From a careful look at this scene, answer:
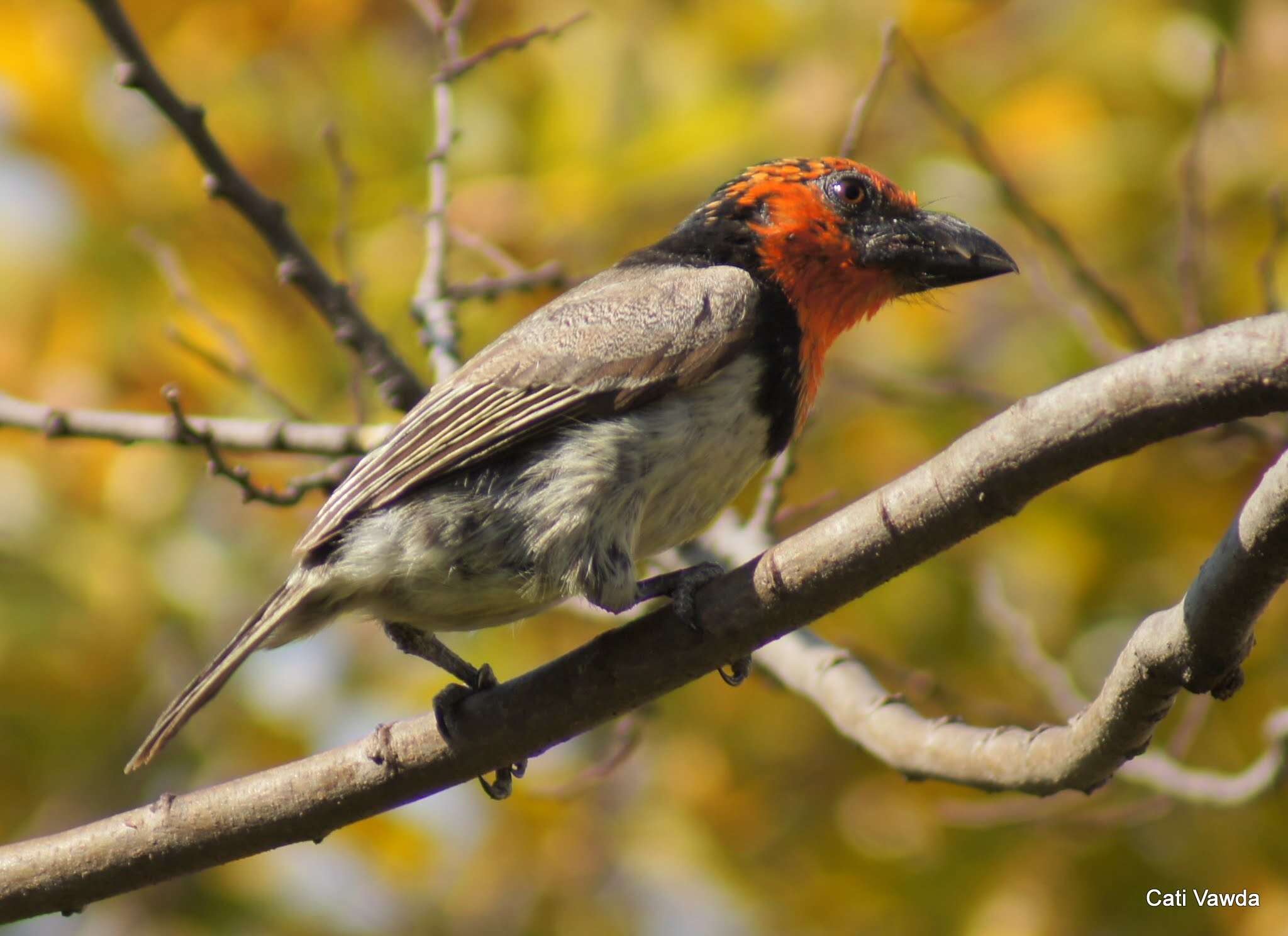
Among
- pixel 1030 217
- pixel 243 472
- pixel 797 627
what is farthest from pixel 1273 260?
pixel 243 472

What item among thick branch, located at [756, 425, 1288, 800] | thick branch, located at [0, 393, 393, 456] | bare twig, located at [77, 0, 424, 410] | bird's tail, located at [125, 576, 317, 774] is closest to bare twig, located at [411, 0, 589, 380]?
bare twig, located at [77, 0, 424, 410]

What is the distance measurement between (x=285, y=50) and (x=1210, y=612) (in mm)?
3785

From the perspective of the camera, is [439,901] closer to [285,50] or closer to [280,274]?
[280,274]

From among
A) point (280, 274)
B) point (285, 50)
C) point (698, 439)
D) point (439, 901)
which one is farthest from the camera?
point (439, 901)

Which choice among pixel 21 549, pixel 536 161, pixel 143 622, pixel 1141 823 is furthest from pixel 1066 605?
pixel 21 549

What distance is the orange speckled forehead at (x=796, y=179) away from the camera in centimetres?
406

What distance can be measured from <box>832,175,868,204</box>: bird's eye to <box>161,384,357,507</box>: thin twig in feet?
4.89

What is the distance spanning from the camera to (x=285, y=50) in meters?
4.98

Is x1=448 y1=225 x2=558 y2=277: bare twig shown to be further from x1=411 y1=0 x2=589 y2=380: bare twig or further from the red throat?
the red throat

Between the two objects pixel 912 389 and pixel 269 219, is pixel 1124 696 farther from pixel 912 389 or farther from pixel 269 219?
pixel 269 219

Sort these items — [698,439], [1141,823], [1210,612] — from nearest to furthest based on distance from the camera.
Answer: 1. [1210,612]
2. [698,439]
3. [1141,823]

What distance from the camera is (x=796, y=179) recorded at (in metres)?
4.13

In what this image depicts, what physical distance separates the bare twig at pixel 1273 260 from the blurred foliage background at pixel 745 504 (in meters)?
0.27

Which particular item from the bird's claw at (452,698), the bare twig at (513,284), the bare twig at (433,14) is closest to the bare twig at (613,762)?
the bird's claw at (452,698)
